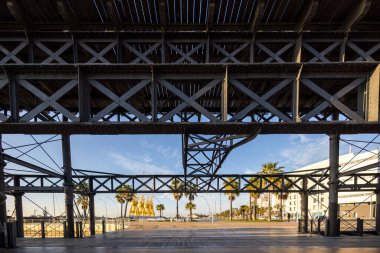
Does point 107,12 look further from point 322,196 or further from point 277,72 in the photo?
point 322,196

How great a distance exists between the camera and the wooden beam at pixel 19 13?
5371 millimetres

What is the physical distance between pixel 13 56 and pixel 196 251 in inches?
281

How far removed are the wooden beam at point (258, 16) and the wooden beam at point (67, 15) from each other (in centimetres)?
432

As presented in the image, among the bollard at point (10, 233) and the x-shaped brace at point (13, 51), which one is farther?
the bollard at point (10, 233)

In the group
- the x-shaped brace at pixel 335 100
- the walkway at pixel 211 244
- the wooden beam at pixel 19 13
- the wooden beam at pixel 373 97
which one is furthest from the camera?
the walkway at pixel 211 244

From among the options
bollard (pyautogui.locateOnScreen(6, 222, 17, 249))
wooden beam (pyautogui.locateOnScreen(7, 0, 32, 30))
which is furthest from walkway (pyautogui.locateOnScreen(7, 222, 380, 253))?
wooden beam (pyautogui.locateOnScreen(7, 0, 32, 30))

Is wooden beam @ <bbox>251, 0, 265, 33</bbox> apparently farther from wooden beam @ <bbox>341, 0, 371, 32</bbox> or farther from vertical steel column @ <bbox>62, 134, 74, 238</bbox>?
vertical steel column @ <bbox>62, 134, 74, 238</bbox>

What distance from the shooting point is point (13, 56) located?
6.03 metres

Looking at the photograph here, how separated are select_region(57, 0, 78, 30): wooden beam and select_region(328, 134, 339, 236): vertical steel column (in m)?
15.9

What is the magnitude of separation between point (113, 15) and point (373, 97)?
626 centimetres

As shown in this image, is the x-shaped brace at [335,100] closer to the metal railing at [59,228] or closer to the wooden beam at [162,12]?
the wooden beam at [162,12]

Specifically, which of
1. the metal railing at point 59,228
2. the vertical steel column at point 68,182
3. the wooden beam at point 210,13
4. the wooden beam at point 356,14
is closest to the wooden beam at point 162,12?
the wooden beam at point 210,13

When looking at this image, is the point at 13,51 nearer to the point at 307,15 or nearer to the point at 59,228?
the point at 307,15

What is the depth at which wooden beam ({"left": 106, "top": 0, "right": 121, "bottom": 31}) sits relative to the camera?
5.46 m
